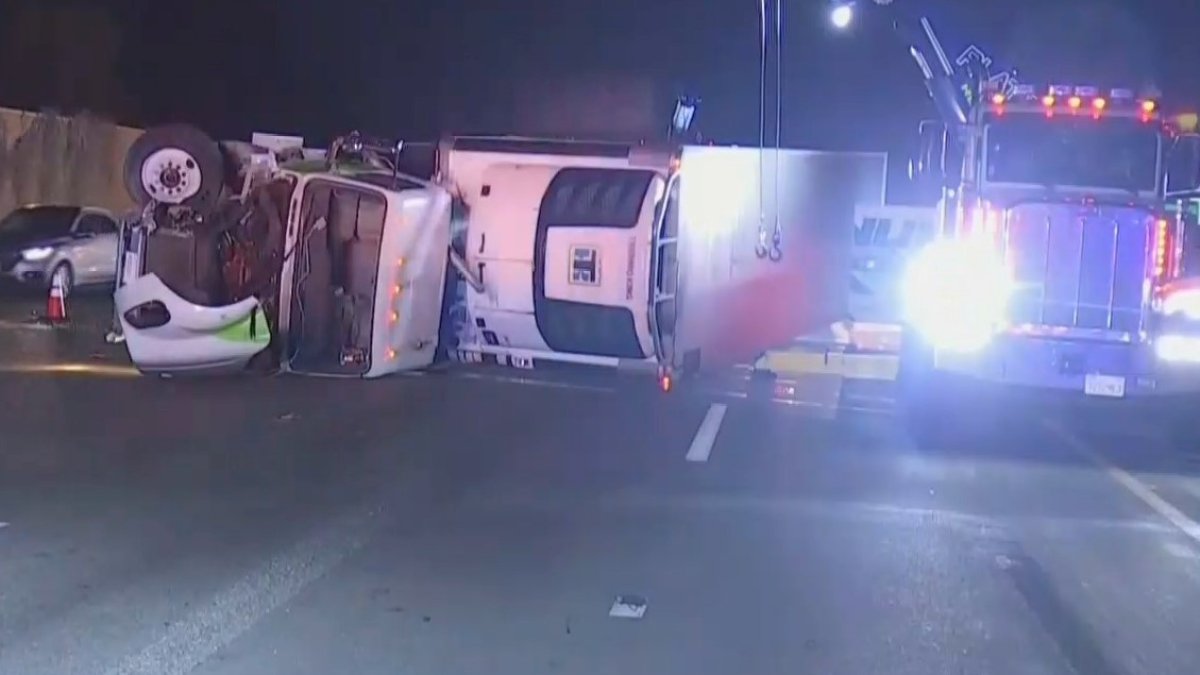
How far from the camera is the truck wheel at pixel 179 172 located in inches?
659

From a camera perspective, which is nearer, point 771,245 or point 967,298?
point 967,298

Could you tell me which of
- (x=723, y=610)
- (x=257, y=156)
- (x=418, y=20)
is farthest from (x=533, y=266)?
(x=418, y=20)

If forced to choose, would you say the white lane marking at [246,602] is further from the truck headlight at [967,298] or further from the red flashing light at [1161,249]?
the red flashing light at [1161,249]

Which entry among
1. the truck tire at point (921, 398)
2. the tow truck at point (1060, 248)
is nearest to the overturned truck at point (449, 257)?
the truck tire at point (921, 398)

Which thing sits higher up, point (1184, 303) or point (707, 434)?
point (1184, 303)

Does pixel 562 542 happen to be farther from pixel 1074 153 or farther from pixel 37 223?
pixel 37 223

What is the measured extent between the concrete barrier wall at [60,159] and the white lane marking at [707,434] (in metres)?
15.9

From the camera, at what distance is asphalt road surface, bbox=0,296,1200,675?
24.9 feet

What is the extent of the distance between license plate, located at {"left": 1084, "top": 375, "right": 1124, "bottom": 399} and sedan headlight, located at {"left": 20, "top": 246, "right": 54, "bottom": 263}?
16.3 meters

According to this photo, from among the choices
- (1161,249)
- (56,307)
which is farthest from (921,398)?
(56,307)

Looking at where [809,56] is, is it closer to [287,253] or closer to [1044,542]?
[287,253]

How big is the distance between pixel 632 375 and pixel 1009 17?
9.87m

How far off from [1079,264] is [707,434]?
3587 mm

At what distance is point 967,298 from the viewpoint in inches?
599
